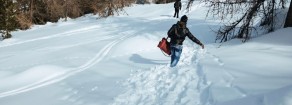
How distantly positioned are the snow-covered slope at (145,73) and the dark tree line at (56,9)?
35.8 feet

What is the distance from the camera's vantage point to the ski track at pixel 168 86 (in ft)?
25.0

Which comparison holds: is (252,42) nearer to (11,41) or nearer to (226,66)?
(226,66)

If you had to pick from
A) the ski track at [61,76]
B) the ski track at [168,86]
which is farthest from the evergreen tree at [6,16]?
the ski track at [168,86]

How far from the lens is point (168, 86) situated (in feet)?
28.5

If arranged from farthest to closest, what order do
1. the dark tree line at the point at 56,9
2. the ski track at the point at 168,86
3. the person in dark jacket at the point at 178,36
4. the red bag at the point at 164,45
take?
the dark tree line at the point at 56,9 → the red bag at the point at 164,45 → the person in dark jacket at the point at 178,36 → the ski track at the point at 168,86

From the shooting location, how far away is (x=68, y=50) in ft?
51.9

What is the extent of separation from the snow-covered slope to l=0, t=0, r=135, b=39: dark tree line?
35.8ft

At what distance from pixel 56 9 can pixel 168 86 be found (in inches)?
965

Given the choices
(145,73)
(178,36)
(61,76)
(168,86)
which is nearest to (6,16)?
(61,76)

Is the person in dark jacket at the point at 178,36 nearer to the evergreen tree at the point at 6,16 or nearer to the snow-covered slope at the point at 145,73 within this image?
the snow-covered slope at the point at 145,73

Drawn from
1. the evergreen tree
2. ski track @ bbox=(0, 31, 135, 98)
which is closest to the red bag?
ski track @ bbox=(0, 31, 135, 98)

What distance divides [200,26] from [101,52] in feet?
23.2

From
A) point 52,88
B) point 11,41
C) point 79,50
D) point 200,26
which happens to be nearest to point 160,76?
point 52,88

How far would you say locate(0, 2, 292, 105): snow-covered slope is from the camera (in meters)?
7.37
